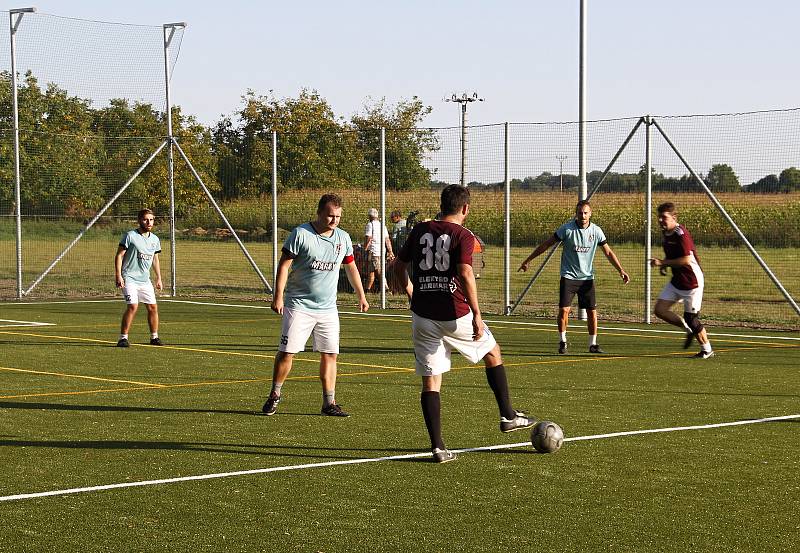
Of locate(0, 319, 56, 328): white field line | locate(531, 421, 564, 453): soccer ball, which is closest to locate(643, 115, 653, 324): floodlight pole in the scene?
locate(0, 319, 56, 328): white field line

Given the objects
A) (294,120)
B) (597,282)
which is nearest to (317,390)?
(597,282)

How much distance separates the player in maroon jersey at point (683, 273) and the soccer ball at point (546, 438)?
759cm

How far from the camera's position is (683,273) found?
17.2 metres

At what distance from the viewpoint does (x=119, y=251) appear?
18.2 metres

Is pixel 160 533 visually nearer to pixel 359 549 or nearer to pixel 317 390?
pixel 359 549

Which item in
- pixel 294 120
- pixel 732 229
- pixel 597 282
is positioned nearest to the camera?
pixel 732 229

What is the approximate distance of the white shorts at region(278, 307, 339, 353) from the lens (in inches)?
462

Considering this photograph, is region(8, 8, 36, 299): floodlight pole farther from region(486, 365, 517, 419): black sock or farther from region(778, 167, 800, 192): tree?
region(486, 365, 517, 419): black sock

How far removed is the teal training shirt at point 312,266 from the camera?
38.5ft

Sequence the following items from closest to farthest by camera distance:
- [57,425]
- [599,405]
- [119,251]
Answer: [57,425] < [599,405] < [119,251]

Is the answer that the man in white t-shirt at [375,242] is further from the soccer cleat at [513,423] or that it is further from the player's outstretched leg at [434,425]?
the player's outstretched leg at [434,425]

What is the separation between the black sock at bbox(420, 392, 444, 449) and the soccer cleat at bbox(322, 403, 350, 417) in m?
2.27

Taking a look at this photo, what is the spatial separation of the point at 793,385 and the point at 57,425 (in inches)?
294

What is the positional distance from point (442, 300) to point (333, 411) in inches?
99.8
